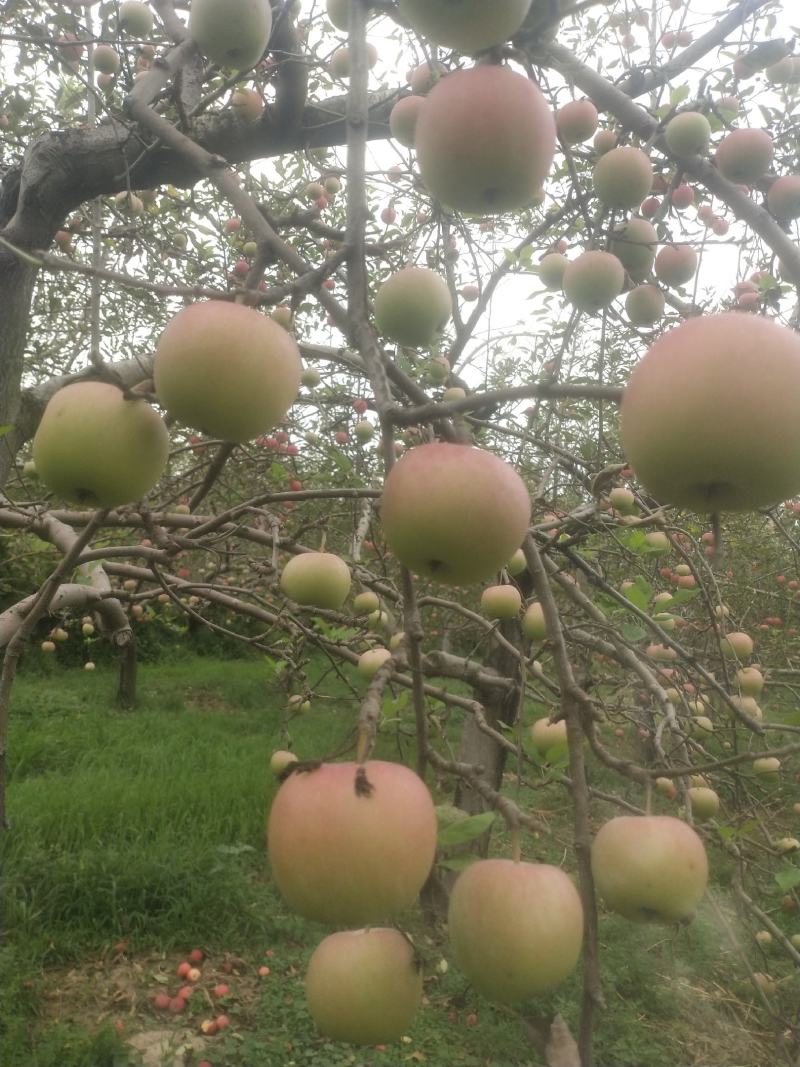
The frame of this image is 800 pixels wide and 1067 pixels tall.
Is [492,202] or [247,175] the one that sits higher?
[247,175]

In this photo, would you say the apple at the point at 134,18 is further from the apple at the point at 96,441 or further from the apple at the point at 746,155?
the apple at the point at 96,441

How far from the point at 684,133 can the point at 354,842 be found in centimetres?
161

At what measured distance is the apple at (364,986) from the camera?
0.88 m

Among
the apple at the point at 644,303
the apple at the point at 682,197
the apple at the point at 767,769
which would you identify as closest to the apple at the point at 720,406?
the apple at the point at 644,303

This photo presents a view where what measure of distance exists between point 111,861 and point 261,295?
421 cm

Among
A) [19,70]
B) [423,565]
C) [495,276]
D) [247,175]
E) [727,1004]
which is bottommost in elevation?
[727,1004]

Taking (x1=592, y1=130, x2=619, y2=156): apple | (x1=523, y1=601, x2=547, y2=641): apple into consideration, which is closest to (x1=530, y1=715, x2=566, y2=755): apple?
(x1=523, y1=601, x2=547, y2=641): apple

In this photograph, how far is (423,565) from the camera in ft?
2.92

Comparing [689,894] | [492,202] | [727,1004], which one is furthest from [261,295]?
[727,1004]

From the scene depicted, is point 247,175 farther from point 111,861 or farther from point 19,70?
point 111,861

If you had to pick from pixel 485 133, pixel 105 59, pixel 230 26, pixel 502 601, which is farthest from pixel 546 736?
pixel 105 59

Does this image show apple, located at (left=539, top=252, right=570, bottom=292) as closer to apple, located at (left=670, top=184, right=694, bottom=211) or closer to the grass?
apple, located at (left=670, top=184, right=694, bottom=211)

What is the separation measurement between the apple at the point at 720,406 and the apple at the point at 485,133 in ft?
1.16

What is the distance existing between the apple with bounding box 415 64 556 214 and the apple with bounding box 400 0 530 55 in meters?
0.01
